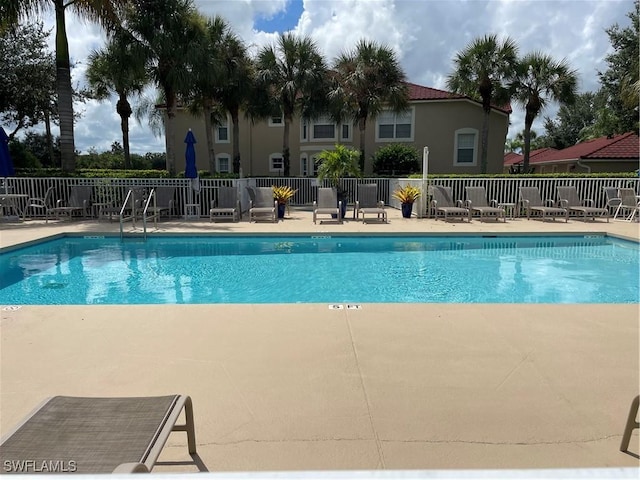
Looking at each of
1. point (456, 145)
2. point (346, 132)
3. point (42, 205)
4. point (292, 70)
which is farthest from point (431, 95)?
point (42, 205)

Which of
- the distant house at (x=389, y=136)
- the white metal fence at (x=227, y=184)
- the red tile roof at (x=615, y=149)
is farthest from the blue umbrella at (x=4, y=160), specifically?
the red tile roof at (x=615, y=149)

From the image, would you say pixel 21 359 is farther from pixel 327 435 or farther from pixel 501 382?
pixel 501 382

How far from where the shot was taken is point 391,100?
65.9 ft

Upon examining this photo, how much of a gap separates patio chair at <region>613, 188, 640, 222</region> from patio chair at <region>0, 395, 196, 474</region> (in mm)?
15438

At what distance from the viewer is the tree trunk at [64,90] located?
13906 millimetres

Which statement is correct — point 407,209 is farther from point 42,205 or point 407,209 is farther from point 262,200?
point 42,205

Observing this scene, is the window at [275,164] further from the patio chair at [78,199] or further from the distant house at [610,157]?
the distant house at [610,157]

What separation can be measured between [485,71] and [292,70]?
909 cm

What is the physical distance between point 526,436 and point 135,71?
16.1m

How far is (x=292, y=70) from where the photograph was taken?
65.2ft

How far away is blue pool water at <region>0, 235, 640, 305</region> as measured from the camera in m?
6.77

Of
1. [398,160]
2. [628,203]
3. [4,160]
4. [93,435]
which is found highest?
[398,160]

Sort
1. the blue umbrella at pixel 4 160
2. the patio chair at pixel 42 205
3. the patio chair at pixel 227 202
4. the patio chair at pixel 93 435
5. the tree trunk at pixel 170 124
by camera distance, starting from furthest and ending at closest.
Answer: the tree trunk at pixel 170 124, the patio chair at pixel 227 202, the patio chair at pixel 42 205, the blue umbrella at pixel 4 160, the patio chair at pixel 93 435

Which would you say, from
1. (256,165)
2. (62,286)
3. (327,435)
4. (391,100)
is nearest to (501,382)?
(327,435)
